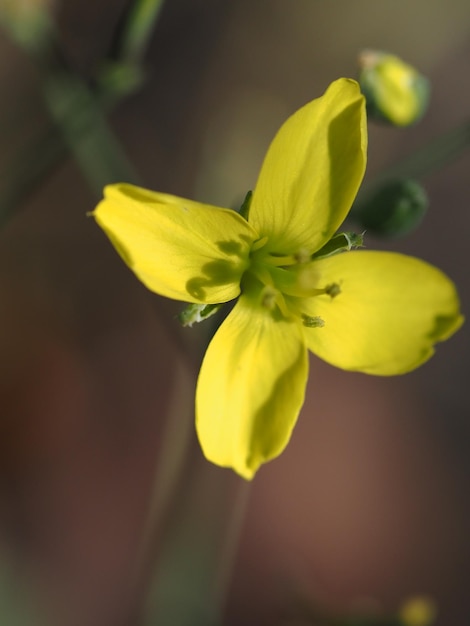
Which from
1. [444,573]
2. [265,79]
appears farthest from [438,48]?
[444,573]

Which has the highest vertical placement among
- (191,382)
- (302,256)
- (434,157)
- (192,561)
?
(434,157)

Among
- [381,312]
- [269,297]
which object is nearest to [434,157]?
[381,312]

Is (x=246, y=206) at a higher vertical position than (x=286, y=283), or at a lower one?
higher

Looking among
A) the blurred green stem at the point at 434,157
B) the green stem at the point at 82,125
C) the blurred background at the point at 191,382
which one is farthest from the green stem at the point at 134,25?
the blurred background at the point at 191,382

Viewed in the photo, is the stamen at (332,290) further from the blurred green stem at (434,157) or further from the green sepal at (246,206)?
the blurred green stem at (434,157)

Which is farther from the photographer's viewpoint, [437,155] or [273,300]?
[437,155]

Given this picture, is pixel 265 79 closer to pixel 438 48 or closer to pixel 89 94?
pixel 438 48

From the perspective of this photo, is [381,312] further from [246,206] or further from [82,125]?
[82,125]

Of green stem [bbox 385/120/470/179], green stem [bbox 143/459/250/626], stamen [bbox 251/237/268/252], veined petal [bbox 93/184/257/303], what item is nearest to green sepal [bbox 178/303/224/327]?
veined petal [bbox 93/184/257/303]
